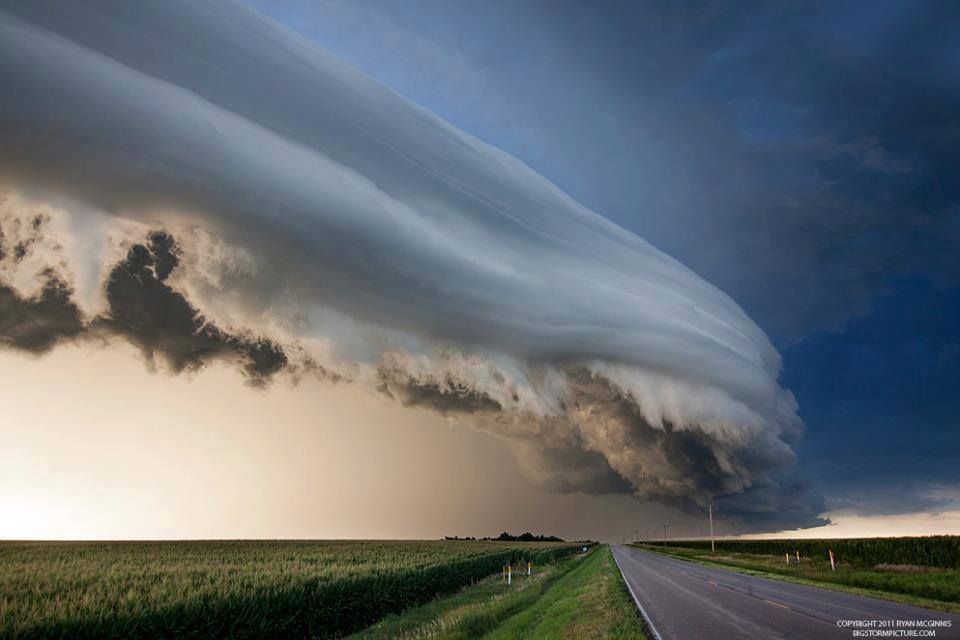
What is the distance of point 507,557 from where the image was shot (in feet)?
199

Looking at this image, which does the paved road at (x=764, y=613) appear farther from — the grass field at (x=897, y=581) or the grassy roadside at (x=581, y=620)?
the grass field at (x=897, y=581)

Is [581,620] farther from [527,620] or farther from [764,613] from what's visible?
[764,613]

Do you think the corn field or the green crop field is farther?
the corn field

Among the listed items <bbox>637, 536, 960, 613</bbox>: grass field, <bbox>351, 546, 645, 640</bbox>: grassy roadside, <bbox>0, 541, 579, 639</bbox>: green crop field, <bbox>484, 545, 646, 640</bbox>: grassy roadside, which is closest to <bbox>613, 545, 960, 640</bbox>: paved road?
<bbox>484, 545, 646, 640</bbox>: grassy roadside

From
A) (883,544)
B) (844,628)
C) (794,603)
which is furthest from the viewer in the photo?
(883,544)

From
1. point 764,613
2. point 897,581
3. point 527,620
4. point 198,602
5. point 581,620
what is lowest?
point 527,620

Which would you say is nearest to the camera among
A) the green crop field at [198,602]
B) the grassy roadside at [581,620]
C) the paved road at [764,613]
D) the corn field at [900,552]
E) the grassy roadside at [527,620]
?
the green crop field at [198,602]

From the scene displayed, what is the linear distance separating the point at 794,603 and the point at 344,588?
17.4m

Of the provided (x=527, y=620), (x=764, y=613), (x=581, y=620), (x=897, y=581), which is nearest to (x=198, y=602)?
(x=527, y=620)

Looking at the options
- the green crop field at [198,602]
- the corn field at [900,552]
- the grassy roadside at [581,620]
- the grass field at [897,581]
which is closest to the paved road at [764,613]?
the grassy roadside at [581,620]

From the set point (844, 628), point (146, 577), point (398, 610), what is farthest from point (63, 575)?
point (844, 628)

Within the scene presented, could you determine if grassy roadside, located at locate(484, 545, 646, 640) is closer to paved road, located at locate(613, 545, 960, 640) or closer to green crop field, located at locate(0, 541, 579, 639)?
paved road, located at locate(613, 545, 960, 640)

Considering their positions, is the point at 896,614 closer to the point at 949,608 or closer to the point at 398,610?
the point at 949,608

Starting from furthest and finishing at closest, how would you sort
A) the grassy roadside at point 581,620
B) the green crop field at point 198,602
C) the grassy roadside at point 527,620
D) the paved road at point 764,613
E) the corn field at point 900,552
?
the corn field at point 900,552 < the grassy roadside at point 527,620 < the grassy roadside at point 581,620 < the paved road at point 764,613 < the green crop field at point 198,602
